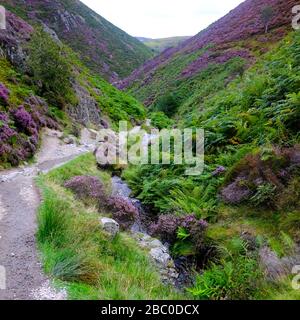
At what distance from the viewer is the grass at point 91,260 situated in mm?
5672

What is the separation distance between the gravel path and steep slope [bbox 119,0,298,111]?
26120mm

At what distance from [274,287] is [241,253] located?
1697mm

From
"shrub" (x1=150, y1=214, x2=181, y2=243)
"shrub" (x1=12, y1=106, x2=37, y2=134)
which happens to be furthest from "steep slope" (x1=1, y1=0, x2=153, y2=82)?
"shrub" (x1=150, y1=214, x2=181, y2=243)

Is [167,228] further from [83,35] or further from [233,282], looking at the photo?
[83,35]

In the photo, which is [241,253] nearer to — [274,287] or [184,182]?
[274,287]

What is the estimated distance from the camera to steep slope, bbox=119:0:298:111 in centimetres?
3956

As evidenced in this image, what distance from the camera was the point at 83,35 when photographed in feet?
244

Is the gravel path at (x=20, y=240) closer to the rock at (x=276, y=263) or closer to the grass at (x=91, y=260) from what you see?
the grass at (x=91, y=260)

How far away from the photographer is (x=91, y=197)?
1115 cm

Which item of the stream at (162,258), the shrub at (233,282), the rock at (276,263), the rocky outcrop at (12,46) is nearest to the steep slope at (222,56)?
the rocky outcrop at (12,46)

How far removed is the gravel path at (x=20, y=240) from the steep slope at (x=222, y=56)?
1028 inches

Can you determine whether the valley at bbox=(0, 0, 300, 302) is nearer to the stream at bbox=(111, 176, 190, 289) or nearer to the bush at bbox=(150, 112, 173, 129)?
the stream at bbox=(111, 176, 190, 289)

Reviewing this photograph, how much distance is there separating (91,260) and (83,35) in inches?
2935

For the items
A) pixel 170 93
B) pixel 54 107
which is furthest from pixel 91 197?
pixel 170 93
